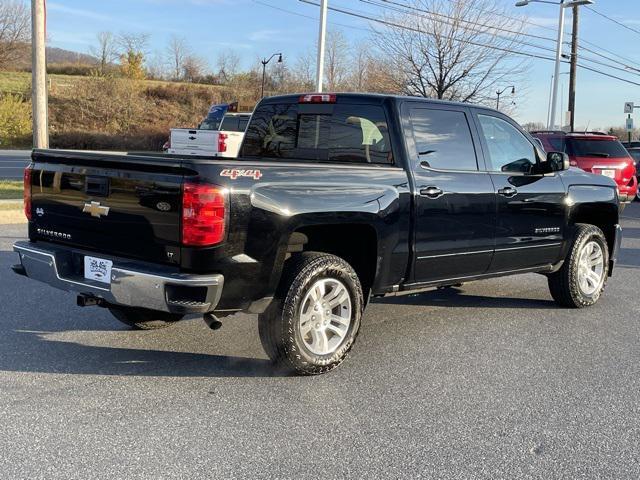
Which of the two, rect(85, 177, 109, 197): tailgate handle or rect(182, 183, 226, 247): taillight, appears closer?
rect(182, 183, 226, 247): taillight

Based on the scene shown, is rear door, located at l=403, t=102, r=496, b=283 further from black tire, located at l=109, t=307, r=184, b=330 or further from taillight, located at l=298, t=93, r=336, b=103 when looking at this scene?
black tire, located at l=109, t=307, r=184, b=330

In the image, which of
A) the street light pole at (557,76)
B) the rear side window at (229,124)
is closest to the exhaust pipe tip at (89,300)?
the rear side window at (229,124)

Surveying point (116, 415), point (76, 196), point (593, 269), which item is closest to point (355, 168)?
point (76, 196)

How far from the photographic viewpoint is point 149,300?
403 cm

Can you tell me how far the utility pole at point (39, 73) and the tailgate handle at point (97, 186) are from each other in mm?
10619

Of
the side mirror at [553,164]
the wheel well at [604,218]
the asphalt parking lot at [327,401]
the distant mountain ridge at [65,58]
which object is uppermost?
the distant mountain ridge at [65,58]

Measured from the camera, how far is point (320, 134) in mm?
5637

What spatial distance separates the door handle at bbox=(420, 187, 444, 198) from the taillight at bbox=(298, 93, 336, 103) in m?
1.08

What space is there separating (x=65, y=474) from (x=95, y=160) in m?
2.06

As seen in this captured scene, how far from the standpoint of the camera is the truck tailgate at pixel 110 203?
404cm

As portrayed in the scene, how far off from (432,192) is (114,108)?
59.9m

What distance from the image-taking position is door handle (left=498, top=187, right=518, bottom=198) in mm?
5859

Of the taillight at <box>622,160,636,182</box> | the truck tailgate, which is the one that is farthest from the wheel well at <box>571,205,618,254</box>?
the taillight at <box>622,160,636,182</box>

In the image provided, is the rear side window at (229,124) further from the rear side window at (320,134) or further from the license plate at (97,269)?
the license plate at (97,269)
